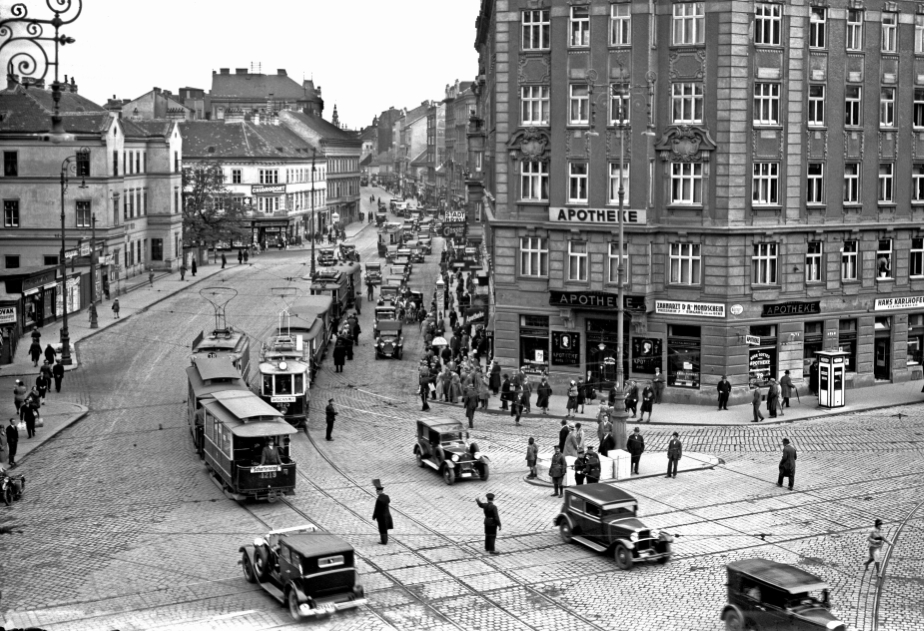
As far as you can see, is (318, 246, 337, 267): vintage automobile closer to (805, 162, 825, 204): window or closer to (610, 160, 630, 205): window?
(610, 160, 630, 205): window

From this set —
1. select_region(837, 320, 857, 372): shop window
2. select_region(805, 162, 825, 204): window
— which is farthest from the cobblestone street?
select_region(805, 162, 825, 204): window

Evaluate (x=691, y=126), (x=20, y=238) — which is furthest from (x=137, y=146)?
(x=691, y=126)

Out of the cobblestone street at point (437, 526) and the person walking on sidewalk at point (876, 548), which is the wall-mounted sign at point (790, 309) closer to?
the cobblestone street at point (437, 526)

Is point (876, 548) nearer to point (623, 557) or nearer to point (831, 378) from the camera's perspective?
point (623, 557)

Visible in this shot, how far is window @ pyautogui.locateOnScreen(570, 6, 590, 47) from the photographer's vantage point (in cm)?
5131

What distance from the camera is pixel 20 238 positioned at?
80.6m

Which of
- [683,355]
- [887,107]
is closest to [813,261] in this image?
[683,355]

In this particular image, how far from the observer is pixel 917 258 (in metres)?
54.8

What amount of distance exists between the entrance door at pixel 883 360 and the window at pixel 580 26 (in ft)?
56.4

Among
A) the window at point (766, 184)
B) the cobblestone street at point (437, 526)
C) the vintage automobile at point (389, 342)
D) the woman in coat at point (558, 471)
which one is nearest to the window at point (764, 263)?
the window at point (766, 184)

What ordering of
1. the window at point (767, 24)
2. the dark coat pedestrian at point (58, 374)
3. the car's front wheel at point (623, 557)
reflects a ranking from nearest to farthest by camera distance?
the car's front wheel at point (623, 557), the window at point (767, 24), the dark coat pedestrian at point (58, 374)

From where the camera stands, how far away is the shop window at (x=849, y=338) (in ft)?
174

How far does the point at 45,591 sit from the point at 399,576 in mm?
7441

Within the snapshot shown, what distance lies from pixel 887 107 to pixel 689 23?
9.58 m
